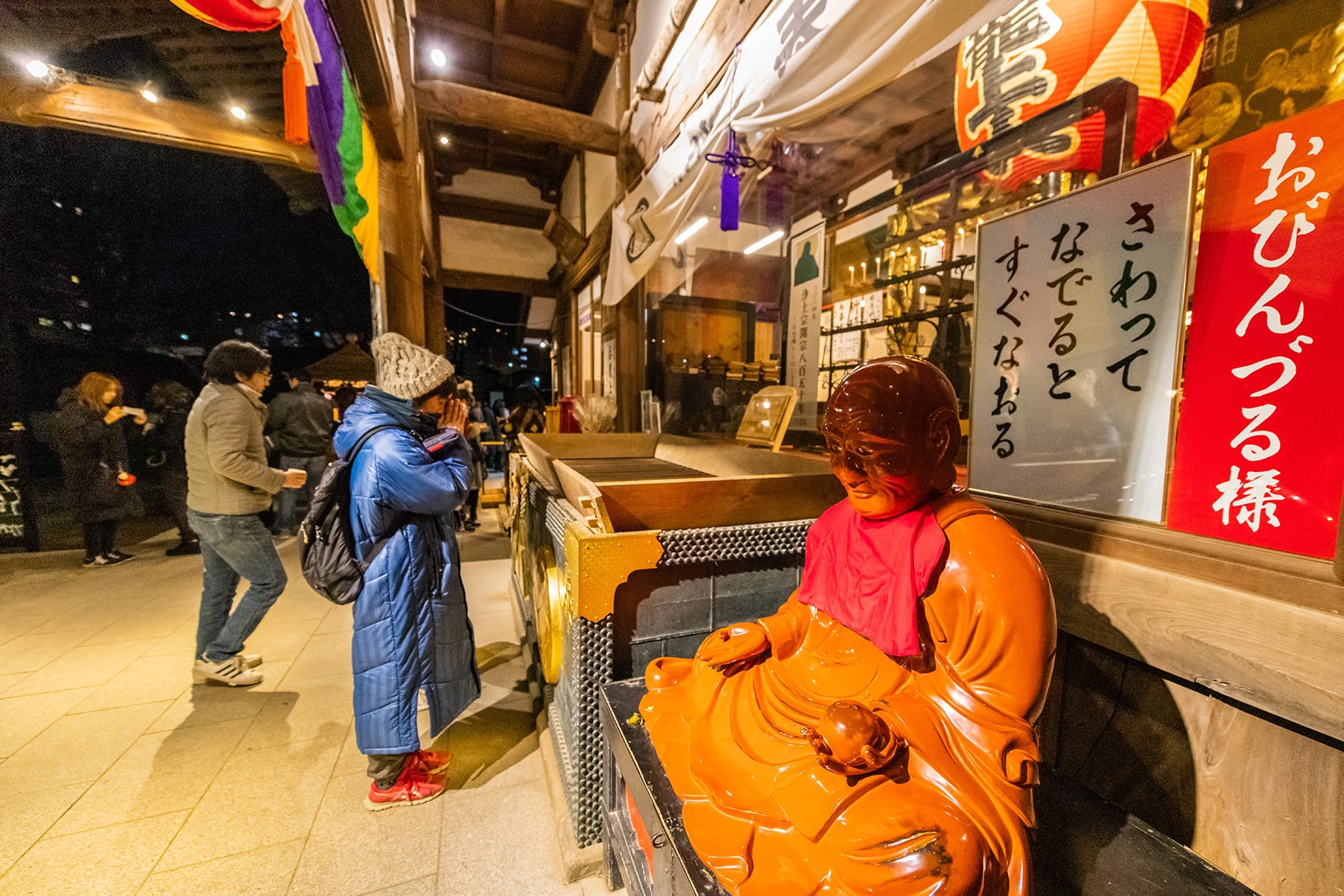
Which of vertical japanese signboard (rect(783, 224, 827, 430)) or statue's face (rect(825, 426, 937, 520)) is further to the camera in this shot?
vertical japanese signboard (rect(783, 224, 827, 430))

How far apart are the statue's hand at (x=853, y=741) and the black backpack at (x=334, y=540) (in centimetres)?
211

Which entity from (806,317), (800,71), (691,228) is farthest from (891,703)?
(691,228)

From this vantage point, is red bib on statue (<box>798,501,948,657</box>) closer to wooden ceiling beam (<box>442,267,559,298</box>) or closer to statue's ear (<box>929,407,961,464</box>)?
statue's ear (<box>929,407,961,464</box>)

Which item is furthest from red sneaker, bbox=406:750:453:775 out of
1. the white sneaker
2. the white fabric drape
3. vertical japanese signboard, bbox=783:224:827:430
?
the white fabric drape

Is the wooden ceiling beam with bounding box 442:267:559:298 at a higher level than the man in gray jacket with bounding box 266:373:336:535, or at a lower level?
higher

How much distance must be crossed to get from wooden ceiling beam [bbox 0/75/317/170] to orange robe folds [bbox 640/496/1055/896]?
227 inches

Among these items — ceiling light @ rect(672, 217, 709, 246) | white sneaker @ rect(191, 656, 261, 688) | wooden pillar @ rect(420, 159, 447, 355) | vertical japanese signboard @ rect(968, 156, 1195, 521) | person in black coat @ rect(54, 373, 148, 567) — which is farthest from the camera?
wooden pillar @ rect(420, 159, 447, 355)

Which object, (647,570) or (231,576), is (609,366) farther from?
(647,570)

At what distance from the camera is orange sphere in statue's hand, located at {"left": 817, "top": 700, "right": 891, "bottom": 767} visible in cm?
91

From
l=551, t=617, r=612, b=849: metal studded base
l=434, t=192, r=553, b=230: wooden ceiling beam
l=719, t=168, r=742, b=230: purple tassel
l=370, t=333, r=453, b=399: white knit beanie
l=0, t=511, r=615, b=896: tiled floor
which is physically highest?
l=434, t=192, r=553, b=230: wooden ceiling beam

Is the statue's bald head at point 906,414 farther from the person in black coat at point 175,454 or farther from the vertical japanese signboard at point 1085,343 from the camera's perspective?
the person in black coat at point 175,454

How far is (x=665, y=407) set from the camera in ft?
18.7

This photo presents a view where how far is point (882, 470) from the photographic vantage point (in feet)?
3.50

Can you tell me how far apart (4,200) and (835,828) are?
56.2 feet
